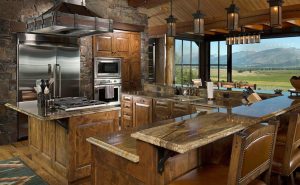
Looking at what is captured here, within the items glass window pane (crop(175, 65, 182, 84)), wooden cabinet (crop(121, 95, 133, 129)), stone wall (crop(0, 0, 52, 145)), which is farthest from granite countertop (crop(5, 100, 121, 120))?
→ glass window pane (crop(175, 65, 182, 84))

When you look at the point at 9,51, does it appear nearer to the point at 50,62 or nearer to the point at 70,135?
the point at 50,62

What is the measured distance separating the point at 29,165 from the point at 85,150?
123cm

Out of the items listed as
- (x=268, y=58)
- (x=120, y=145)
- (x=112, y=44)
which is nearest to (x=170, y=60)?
(x=112, y=44)

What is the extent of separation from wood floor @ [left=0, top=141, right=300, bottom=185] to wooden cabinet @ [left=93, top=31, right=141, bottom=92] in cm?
266

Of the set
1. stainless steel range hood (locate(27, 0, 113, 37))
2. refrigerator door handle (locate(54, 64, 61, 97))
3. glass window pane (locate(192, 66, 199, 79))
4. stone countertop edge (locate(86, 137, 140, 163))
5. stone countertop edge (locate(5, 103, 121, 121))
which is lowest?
stone countertop edge (locate(86, 137, 140, 163))

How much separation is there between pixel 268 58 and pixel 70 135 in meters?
11.7

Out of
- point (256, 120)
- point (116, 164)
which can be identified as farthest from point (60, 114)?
point (256, 120)

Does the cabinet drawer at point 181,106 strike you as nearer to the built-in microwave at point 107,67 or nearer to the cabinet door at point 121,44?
the built-in microwave at point 107,67

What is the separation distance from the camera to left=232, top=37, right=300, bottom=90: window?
10939 mm

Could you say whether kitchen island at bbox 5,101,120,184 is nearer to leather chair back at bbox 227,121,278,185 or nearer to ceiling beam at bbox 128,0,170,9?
leather chair back at bbox 227,121,278,185

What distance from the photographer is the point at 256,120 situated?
5.36 ft

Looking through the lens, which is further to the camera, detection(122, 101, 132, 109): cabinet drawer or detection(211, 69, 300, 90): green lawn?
detection(211, 69, 300, 90): green lawn

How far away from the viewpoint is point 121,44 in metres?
6.68

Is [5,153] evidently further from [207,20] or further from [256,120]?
[207,20]
